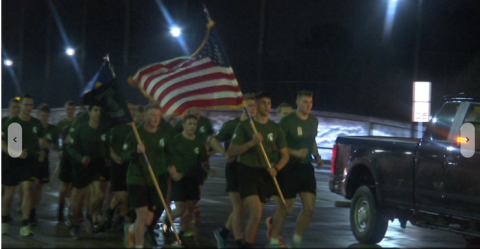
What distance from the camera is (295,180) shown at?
28.0 ft

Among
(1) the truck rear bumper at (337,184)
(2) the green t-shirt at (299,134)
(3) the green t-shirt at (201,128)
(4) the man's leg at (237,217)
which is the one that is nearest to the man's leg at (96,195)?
(3) the green t-shirt at (201,128)

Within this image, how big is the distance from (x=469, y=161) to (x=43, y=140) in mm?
6088

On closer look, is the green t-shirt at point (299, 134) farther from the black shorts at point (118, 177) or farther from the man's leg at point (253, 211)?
the black shorts at point (118, 177)

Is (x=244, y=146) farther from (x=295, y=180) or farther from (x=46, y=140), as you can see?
(x=46, y=140)

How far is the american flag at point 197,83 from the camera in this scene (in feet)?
28.6

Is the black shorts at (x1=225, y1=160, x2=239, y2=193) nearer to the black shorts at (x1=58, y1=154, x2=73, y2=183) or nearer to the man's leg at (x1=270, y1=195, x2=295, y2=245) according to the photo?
the man's leg at (x1=270, y1=195, x2=295, y2=245)

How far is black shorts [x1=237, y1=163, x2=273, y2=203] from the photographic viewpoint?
812cm

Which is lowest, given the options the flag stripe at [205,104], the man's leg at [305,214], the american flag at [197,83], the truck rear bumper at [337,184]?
the man's leg at [305,214]

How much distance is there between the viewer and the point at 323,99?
33.1 meters

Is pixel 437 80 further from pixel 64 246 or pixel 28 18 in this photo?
pixel 28 18

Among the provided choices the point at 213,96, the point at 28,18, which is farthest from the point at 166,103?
the point at 28,18

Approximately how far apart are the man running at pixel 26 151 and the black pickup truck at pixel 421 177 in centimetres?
432

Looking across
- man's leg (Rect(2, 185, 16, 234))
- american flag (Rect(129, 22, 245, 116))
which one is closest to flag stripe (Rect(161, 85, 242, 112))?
american flag (Rect(129, 22, 245, 116))

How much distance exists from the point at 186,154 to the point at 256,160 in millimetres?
1363
